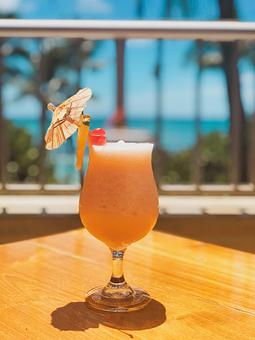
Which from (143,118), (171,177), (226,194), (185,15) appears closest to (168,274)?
(226,194)

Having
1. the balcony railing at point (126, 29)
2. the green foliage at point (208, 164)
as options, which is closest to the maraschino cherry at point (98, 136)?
the balcony railing at point (126, 29)

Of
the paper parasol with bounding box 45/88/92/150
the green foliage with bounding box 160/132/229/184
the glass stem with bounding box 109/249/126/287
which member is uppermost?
the paper parasol with bounding box 45/88/92/150

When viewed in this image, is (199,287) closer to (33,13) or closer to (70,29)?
(70,29)

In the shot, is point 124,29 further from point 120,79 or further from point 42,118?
point 42,118

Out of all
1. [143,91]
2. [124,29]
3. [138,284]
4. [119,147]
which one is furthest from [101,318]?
[143,91]

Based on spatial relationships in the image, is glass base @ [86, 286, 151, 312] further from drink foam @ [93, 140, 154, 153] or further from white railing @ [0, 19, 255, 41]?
white railing @ [0, 19, 255, 41]

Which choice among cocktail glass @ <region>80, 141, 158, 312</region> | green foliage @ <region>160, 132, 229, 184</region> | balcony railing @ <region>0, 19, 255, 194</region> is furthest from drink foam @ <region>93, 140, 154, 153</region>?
green foliage @ <region>160, 132, 229, 184</region>

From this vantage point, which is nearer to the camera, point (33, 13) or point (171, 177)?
point (171, 177)
